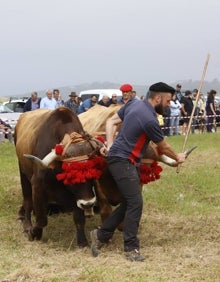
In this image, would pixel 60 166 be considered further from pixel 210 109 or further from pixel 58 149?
pixel 210 109

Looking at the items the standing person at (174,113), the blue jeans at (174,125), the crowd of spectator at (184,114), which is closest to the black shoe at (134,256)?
the crowd of spectator at (184,114)

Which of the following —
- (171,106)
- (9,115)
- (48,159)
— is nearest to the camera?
(48,159)

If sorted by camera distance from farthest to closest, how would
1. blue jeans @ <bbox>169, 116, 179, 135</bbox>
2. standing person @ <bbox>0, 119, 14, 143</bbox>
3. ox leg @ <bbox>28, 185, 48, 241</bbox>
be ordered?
blue jeans @ <bbox>169, 116, 179, 135</bbox>, standing person @ <bbox>0, 119, 14, 143</bbox>, ox leg @ <bbox>28, 185, 48, 241</bbox>

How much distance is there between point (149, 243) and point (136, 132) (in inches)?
65.0

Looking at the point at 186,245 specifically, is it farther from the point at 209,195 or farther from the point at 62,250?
the point at 209,195

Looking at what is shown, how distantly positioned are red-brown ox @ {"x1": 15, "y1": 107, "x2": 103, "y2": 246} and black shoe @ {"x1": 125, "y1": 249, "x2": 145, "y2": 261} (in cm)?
69

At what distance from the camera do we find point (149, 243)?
7113mm

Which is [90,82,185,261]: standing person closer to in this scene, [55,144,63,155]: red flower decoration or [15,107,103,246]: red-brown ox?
[15,107,103,246]: red-brown ox

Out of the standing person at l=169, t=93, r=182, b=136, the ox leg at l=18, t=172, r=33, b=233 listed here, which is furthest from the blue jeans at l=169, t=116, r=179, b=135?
the ox leg at l=18, t=172, r=33, b=233

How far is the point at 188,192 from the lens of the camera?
10.3m

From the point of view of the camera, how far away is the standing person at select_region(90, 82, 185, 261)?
20.1ft

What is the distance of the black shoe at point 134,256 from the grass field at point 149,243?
0.07 meters

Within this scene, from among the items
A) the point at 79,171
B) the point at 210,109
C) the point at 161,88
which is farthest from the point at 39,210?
the point at 210,109

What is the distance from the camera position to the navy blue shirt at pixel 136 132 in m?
6.10
